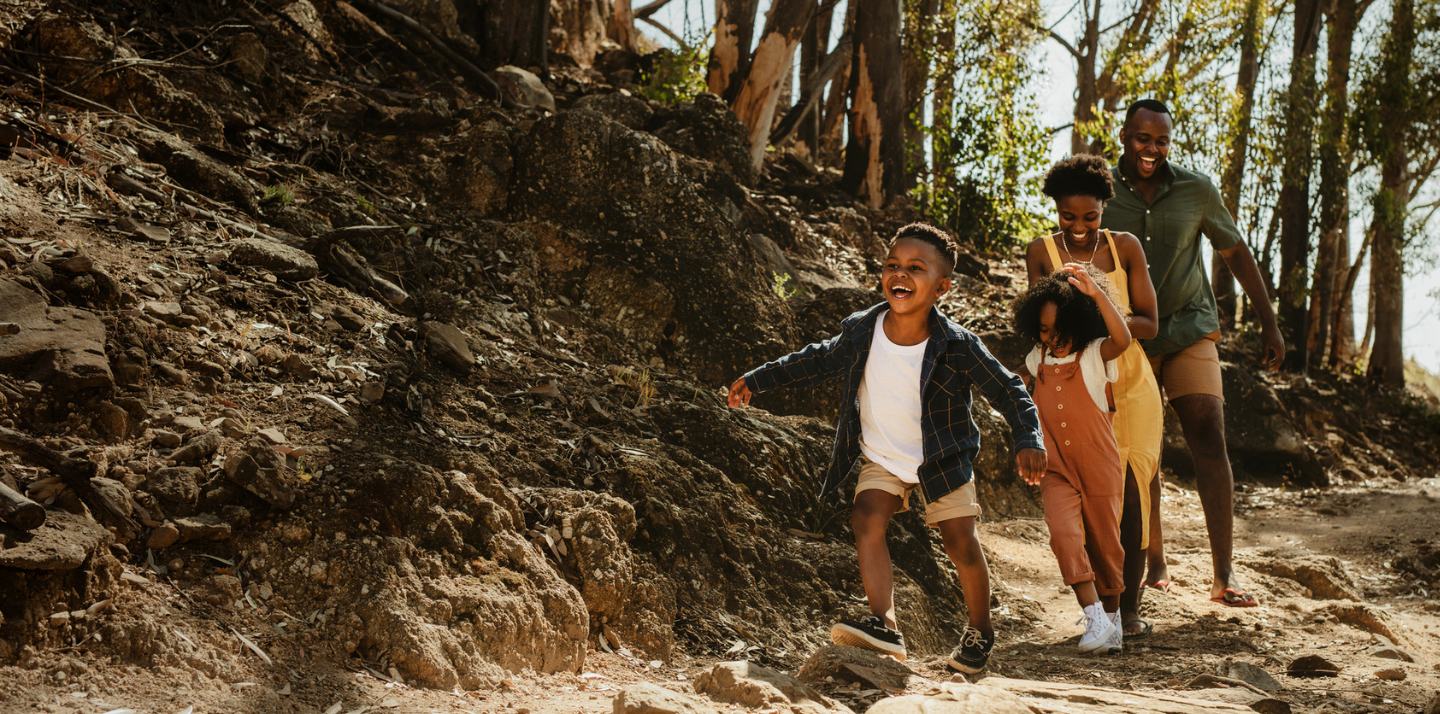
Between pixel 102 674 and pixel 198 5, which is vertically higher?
pixel 198 5

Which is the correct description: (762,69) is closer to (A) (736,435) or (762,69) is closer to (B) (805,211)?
(B) (805,211)

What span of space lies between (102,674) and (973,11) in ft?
35.2

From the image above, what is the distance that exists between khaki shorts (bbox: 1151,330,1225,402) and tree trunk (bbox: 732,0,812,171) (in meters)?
5.21

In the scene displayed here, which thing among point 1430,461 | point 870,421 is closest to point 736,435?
point 870,421

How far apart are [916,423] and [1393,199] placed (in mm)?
13221

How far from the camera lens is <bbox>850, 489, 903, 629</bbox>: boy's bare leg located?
3.31m

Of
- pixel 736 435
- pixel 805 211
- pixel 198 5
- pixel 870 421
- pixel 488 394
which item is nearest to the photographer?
pixel 870 421

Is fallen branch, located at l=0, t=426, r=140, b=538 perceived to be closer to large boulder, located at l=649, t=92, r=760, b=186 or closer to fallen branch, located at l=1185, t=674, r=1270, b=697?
fallen branch, located at l=1185, t=674, r=1270, b=697

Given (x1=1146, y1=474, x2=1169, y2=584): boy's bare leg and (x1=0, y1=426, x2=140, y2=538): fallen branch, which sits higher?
(x1=0, y1=426, x2=140, y2=538): fallen branch

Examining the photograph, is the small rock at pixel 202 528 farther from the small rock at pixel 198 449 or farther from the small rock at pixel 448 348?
the small rock at pixel 448 348

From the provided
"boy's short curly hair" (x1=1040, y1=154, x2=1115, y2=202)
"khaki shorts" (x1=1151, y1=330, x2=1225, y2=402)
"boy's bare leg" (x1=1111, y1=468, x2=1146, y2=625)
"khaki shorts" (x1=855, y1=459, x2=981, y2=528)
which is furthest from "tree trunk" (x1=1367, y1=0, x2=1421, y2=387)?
"khaki shorts" (x1=855, y1=459, x2=981, y2=528)

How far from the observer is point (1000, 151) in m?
9.81

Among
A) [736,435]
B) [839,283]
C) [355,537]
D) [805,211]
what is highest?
[805,211]

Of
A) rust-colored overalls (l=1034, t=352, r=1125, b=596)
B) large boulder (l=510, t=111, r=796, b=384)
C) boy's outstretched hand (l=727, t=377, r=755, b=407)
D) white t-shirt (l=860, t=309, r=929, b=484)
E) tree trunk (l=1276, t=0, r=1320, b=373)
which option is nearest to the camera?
white t-shirt (l=860, t=309, r=929, b=484)
